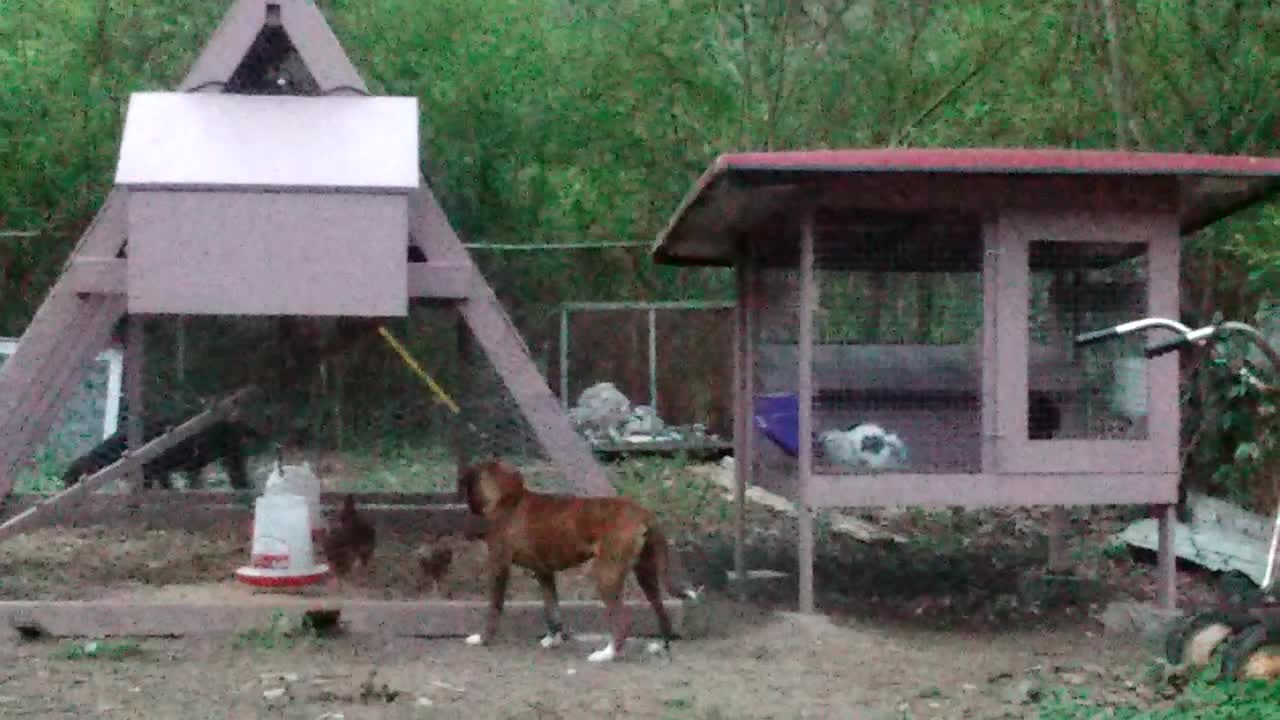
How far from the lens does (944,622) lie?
292 inches

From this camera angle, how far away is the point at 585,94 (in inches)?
656

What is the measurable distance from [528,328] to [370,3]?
162 inches

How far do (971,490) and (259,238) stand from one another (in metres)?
3.31

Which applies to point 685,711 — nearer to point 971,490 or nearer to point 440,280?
point 971,490

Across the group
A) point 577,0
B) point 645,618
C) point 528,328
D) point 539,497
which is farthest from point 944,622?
point 577,0

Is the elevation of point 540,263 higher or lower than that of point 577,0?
lower

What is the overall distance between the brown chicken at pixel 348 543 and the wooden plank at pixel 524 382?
3.66 feet

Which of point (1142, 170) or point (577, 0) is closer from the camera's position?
point (1142, 170)

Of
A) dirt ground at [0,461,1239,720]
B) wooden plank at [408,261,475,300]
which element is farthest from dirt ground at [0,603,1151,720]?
wooden plank at [408,261,475,300]

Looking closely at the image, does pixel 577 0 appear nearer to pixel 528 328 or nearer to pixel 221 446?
pixel 528 328

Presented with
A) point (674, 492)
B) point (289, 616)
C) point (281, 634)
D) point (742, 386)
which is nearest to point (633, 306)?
point (674, 492)

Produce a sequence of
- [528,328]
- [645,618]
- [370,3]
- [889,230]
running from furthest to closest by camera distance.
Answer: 1. [370,3]
2. [528,328]
3. [889,230]
4. [645,618]

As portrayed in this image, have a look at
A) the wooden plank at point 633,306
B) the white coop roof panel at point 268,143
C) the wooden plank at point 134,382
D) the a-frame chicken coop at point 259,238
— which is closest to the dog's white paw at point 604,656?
the a-frame chicken coop at point 259,238

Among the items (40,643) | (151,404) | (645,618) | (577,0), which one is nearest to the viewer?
(40,643)
